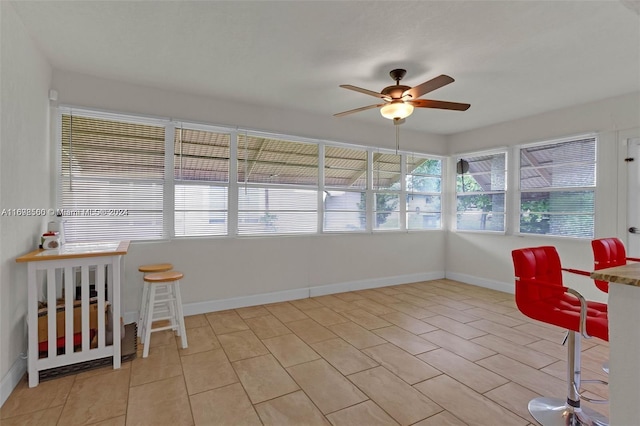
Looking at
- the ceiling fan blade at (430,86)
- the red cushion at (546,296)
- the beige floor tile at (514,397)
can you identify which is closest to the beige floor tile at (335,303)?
the beige floor tile at (514,397)

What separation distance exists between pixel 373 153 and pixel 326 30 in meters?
2.87

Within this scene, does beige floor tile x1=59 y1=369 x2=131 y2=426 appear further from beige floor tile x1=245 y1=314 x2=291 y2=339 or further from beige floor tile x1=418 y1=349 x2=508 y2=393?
beige floor tile x1=418 y1=349 x2=508 y2=393

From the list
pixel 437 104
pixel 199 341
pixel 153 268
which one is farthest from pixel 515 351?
pixel 153 268

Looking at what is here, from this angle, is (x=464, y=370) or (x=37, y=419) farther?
(x=464, y=370)

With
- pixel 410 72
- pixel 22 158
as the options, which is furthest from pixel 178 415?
pixel 410 72

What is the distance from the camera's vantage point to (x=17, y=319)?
7.41 feet

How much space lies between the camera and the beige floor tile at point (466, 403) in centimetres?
186

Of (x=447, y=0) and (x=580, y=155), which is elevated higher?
(x=447, y=0)

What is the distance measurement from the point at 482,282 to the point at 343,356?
11.3ft

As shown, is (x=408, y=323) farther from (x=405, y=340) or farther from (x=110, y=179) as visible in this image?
(x=110, y=179)

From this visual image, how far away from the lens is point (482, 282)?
508 centimetres

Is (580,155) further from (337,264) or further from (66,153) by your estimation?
(66,153)

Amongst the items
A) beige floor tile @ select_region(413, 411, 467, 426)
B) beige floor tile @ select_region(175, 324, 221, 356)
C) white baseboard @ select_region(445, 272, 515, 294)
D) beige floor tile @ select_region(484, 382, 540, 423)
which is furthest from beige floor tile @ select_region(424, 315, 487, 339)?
beige floor tile @ select_region(175, 324, 221, 356)

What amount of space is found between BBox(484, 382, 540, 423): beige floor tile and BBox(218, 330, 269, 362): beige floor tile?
1.78m
